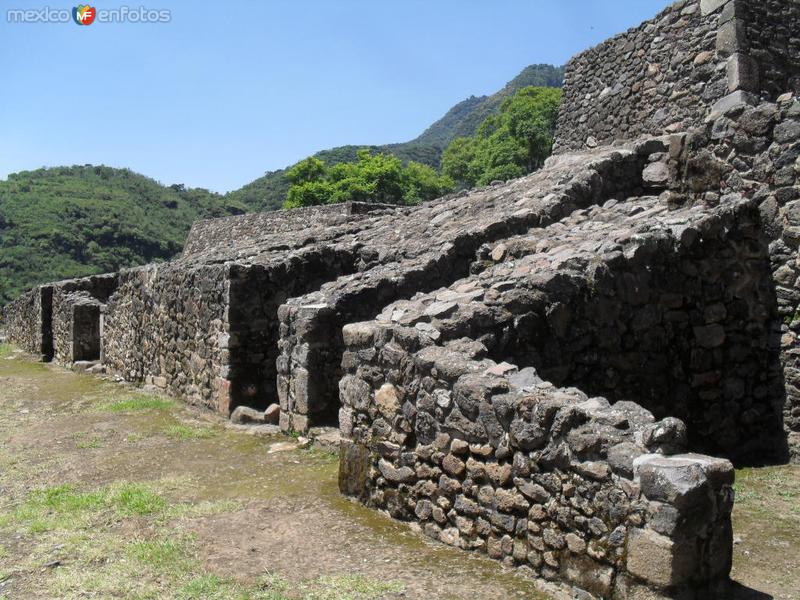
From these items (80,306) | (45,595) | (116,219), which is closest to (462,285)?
(45,595)

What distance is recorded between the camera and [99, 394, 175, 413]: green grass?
10.1 meters

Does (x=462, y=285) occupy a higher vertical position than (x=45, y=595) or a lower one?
higher

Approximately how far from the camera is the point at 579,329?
18.8ft

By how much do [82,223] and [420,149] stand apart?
57792 millimetres

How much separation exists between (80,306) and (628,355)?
14.5 meters

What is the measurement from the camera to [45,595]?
411cm

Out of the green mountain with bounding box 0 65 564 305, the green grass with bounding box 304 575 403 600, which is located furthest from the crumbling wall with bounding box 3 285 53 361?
the green mountain with bounding box 0 65 564 305

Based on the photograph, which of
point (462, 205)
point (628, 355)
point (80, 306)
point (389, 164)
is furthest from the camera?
point (389, 164)

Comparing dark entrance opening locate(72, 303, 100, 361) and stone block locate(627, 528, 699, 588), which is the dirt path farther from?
dark entrance opening locate(72, 303, 100, 361)

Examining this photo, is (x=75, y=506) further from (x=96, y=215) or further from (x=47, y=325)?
(x=96, y=215)

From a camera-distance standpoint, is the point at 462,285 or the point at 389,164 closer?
the point at 462,285

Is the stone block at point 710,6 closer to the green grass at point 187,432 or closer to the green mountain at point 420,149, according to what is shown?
the green grass at point 187,432

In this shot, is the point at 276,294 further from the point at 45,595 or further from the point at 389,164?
the point at 389,164

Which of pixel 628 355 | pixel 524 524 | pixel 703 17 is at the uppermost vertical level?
Answer: pixel 703 17
